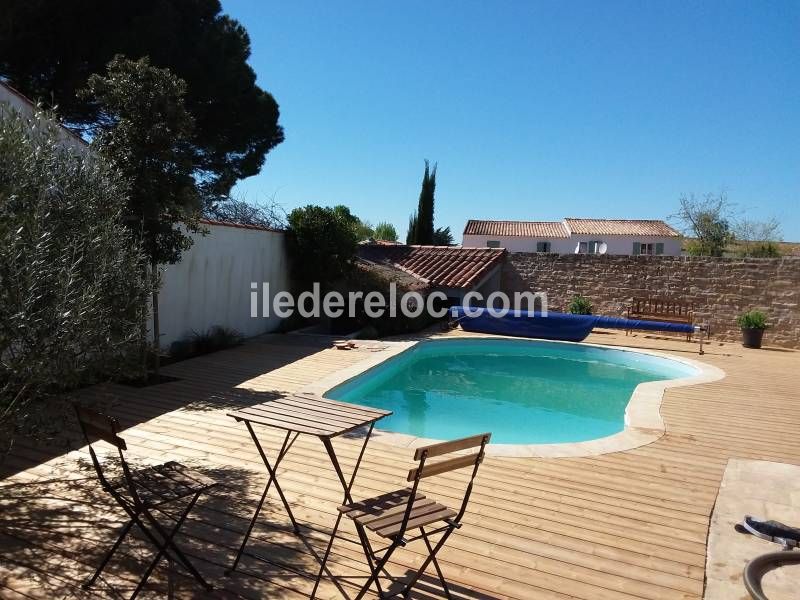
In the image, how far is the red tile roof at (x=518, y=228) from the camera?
133 ft

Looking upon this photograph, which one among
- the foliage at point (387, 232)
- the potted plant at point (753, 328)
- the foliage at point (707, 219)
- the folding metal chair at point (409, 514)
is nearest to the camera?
the folding metal chair at point (409, 514)

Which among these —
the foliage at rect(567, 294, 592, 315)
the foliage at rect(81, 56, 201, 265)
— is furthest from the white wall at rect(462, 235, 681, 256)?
the foliage at rect(81, 56, 201, 265)

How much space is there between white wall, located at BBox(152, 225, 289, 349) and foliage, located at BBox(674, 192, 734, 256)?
2331 centimetres

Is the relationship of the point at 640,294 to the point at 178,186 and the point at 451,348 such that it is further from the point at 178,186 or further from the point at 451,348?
the point at 178,186

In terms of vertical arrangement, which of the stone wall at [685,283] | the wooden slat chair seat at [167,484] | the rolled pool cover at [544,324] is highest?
the stone wall at [685,283]

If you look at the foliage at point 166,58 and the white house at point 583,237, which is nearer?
the foliage at point 166,58

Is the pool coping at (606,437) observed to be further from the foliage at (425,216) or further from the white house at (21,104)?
the foliage at (425,216)

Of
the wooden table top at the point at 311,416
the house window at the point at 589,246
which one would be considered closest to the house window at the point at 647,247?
the house window at the point at 589,246

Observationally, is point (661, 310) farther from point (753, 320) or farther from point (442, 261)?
point (442, 261)

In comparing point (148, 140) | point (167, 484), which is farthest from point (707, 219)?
point (167, 484)

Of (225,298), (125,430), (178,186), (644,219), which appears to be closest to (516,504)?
(125,430)

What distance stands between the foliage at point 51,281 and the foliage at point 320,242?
8263 millimetres

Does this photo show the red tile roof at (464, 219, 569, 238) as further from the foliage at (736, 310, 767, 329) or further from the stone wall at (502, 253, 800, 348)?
the foliage at (736, 310, 767, 329)

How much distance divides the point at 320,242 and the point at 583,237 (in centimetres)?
3151
